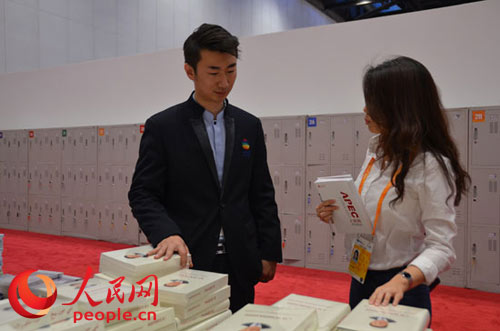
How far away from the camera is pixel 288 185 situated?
4.77 metres

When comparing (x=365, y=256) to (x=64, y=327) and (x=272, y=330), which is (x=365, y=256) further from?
(x=64, y=327)

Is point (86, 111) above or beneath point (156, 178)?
above

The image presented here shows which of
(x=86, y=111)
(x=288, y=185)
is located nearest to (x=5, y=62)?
(x=86, y=111)

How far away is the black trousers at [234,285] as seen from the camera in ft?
4.15

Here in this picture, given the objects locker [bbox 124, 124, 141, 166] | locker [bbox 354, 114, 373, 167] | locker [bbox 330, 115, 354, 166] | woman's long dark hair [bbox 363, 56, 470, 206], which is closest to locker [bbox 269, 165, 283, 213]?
locker [bbox 330, 115, 354, 166]

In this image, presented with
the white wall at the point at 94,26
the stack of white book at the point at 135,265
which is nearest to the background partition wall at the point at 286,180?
the stack of white book at the point at 135,265

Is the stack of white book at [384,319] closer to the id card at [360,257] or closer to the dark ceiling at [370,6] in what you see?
the id card at [360,257]

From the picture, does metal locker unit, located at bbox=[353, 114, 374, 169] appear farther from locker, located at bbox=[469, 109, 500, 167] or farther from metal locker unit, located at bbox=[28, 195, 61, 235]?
metal locker unit, located at bbox=[28, 195, 61, 235]

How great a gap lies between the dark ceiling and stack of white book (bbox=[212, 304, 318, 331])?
1069 centimetres

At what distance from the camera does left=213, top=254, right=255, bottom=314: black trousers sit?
1.26 m

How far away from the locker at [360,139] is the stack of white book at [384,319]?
372cm

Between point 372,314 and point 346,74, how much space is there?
4.61m

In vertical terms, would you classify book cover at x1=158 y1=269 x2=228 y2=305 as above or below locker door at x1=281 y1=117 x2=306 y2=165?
below

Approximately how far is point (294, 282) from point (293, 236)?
2.39ft
